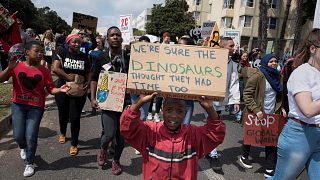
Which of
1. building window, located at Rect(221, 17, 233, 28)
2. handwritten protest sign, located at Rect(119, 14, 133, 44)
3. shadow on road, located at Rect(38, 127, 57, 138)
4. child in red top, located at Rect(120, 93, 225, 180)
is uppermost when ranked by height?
building window, located at Rect(221, 17, 233, 28)

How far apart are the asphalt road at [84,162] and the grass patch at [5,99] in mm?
970

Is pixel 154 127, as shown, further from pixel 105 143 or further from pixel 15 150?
pixel 15 150

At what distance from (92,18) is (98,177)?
24.0 feet

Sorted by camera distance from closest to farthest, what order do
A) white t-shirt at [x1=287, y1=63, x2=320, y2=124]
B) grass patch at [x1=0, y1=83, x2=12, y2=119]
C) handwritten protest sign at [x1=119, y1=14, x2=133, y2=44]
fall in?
1. white t-shirt at [x1=287, y1=63, x2=320, y2=124]
2. grass patch at [x1=0, y1=83, x2=12, y2=119]
3. handwritten protest sign at [x1=119, y1=14, x2=133, y2=44]

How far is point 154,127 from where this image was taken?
2650 millimetres

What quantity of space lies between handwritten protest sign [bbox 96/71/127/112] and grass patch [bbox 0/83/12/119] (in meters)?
3.31

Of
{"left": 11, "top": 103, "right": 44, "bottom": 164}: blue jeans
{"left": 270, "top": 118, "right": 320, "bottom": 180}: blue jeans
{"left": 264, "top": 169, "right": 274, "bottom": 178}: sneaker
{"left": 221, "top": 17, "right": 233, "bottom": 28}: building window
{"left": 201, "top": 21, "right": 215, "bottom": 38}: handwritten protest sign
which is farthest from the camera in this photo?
{"left": 221, "top": 17, "right": 233, "bottom": 28}: building window

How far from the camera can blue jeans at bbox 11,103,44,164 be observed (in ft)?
14.8

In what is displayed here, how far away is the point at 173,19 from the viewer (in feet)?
174

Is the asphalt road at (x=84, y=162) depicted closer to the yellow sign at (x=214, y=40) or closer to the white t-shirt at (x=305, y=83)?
the yellow sign at (x=214, y=40)

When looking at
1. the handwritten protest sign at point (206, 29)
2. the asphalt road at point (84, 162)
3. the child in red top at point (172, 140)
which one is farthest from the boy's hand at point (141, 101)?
the handwritten protest sign at point (206, 29)

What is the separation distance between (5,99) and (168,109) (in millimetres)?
7067

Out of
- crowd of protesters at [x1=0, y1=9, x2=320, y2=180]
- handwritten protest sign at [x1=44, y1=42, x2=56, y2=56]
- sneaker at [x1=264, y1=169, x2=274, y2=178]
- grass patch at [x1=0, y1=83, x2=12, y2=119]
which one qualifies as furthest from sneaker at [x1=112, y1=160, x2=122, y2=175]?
handwritten protest sign at [x1=44, y1=42, x2=56, y2=56]

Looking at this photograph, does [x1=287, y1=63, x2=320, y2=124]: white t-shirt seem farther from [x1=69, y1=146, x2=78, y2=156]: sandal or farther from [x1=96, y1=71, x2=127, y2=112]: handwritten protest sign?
[x1=69, y1=146, x2=78, y2=156]: sandal
